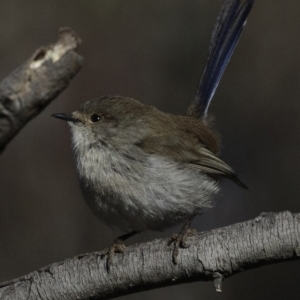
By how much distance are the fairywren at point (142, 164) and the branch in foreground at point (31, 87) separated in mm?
1607

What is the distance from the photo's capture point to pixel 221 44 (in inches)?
225

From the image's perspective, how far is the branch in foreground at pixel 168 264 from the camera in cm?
315

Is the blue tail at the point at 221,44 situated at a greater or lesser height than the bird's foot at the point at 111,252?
greater

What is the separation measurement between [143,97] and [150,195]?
9.99 ft

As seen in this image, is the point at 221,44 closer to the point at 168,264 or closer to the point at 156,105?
the point at 156,105

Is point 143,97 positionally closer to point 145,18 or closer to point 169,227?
point 145,18

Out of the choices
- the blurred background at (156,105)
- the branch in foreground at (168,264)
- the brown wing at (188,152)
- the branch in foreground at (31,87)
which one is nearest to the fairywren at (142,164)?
the brown wing at (188,152)

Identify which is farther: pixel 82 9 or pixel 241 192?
pixel 82 9

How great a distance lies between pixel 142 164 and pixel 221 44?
179cm

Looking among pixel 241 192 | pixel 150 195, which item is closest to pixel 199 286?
pixel 241 192

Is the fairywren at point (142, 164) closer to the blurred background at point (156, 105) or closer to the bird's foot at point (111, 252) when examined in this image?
the bird's foot at point (111, 252)

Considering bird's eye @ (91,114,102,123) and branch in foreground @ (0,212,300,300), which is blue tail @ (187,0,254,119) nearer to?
bird's eye @ (91,114,102,123)

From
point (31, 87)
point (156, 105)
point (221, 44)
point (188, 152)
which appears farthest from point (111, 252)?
point (156, 105)

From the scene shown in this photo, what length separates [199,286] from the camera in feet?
21.6
